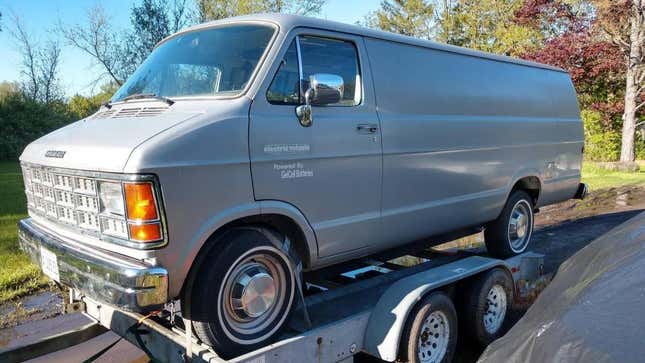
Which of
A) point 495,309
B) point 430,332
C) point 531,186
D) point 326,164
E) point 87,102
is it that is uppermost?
point 87,102

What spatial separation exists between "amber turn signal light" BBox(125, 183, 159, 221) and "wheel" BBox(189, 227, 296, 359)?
47cm

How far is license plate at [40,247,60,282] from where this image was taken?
3121mm

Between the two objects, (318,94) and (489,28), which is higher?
(489,28)

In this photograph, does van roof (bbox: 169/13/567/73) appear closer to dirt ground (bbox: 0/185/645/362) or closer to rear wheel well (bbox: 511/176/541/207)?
rear wheel well (bbox: 511/176/541/207)

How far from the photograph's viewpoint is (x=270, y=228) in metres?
3.33

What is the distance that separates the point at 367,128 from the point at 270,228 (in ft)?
3.50

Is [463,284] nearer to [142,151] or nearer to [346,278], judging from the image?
[346,278]

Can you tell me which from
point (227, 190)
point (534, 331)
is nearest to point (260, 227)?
point (227, 190)

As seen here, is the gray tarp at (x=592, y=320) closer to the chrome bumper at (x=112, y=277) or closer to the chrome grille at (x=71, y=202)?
the chrome bumper at (x=112, y=277)

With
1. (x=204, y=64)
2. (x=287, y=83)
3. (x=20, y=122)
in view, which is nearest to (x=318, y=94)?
(x=287, y=83)

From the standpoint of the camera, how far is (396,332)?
336 centimetres

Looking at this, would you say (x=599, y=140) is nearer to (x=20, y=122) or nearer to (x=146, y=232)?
(x=146, y=232)

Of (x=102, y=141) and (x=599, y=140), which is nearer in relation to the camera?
(x=102, y=141)

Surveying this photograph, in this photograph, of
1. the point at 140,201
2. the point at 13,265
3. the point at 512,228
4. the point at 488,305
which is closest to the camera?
the point at 140,201
